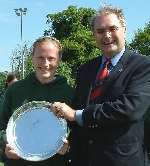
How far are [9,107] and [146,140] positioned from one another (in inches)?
46.0

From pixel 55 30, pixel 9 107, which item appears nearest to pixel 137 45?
pixel 55 30

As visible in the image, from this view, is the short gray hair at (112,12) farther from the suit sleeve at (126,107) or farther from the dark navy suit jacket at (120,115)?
the suit sleeve at (126,107)

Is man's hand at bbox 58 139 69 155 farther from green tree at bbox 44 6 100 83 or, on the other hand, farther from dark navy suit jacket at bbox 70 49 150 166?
green tree at bbox 44 6 100 83

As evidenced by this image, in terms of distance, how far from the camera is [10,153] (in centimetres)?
404

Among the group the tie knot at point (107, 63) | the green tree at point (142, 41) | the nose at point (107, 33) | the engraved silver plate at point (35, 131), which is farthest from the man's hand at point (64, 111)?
the green tree at point (142, 41)

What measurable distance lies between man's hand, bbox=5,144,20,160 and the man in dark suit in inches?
19.1

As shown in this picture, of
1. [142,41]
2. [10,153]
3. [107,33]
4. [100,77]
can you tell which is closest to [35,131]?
[10,153]

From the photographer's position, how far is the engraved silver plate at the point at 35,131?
402cm

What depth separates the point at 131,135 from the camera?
12.1ft

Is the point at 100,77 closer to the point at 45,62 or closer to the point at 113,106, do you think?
the point at 113,106

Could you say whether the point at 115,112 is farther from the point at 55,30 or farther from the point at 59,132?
the point at 55,30

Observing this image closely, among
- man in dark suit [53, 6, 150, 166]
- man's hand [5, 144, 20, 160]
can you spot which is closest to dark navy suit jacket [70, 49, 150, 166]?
man in dark suit [53, 6, 150, 166]

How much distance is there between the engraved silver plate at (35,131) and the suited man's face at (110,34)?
61 cm

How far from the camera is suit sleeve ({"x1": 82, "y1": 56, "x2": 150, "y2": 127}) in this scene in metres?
3.61
